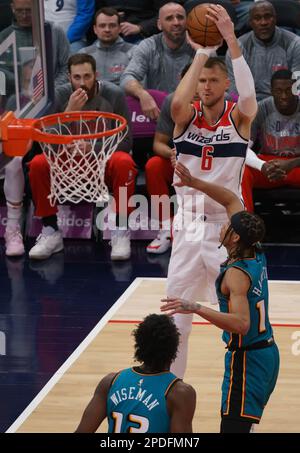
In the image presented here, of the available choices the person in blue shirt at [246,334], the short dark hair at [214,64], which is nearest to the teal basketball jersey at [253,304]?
the person in blue shirt at [246,334]

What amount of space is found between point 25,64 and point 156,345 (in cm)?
374

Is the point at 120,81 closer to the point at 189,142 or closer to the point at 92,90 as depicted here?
the point at 92,90

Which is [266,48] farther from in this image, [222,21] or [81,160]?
[222,21]

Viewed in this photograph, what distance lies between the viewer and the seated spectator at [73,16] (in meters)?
10.8

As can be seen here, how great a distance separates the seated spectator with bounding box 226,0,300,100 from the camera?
9.76 metres

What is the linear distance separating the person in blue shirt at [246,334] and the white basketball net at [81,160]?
3.22 metres

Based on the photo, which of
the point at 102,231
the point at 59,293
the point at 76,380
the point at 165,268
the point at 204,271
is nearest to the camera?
the point at 204,271

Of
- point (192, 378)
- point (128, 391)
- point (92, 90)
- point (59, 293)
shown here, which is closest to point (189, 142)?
point (192, 378)

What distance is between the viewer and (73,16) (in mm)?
10906

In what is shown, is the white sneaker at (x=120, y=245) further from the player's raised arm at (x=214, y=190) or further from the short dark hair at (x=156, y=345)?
the short dark hair at (x=156, y=345)

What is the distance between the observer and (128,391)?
3.96 metres

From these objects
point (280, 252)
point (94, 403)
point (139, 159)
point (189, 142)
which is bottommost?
point (280, 252)

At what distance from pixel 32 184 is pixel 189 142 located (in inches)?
140

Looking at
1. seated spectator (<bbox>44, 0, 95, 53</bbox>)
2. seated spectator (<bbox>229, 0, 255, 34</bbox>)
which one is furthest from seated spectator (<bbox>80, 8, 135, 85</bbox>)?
seated spectator (<bbox>229, 0, 255, 34</bbox>)
